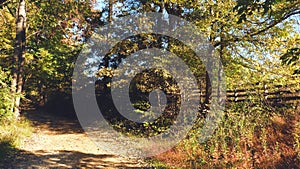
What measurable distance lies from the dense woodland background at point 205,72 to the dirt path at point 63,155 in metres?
0.60

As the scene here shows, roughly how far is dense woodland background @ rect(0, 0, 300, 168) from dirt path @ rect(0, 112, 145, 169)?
60 centimetres

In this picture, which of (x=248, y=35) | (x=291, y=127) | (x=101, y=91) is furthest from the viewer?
(x=101, y=91)

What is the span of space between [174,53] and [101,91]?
6.44m

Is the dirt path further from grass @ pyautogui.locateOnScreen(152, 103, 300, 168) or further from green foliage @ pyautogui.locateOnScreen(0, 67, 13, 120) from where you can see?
grass @ pyautogui.locateOnScreen(152, 103, 300, 168)

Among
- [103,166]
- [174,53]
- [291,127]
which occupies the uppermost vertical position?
[174,53]

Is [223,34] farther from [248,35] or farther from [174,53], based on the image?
[174,53]

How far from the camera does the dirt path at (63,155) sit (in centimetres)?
692

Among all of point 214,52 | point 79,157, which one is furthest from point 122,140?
point 214,52

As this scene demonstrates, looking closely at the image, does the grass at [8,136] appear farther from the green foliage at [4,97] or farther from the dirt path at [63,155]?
the green foliage at [4,97]

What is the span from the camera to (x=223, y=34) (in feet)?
33.3

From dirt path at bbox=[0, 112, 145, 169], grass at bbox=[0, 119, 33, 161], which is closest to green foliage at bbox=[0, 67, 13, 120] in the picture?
grass at bbox=[0, 119, 33, 161]

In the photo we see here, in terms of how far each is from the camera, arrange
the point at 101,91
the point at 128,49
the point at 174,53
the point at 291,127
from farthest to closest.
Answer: the point at 101,91 < the point at 128,49 < the point at 174,53 < the point at 291,127

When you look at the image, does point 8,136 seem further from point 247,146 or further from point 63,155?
point 247,146

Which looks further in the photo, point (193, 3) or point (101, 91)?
point (101, 91)
